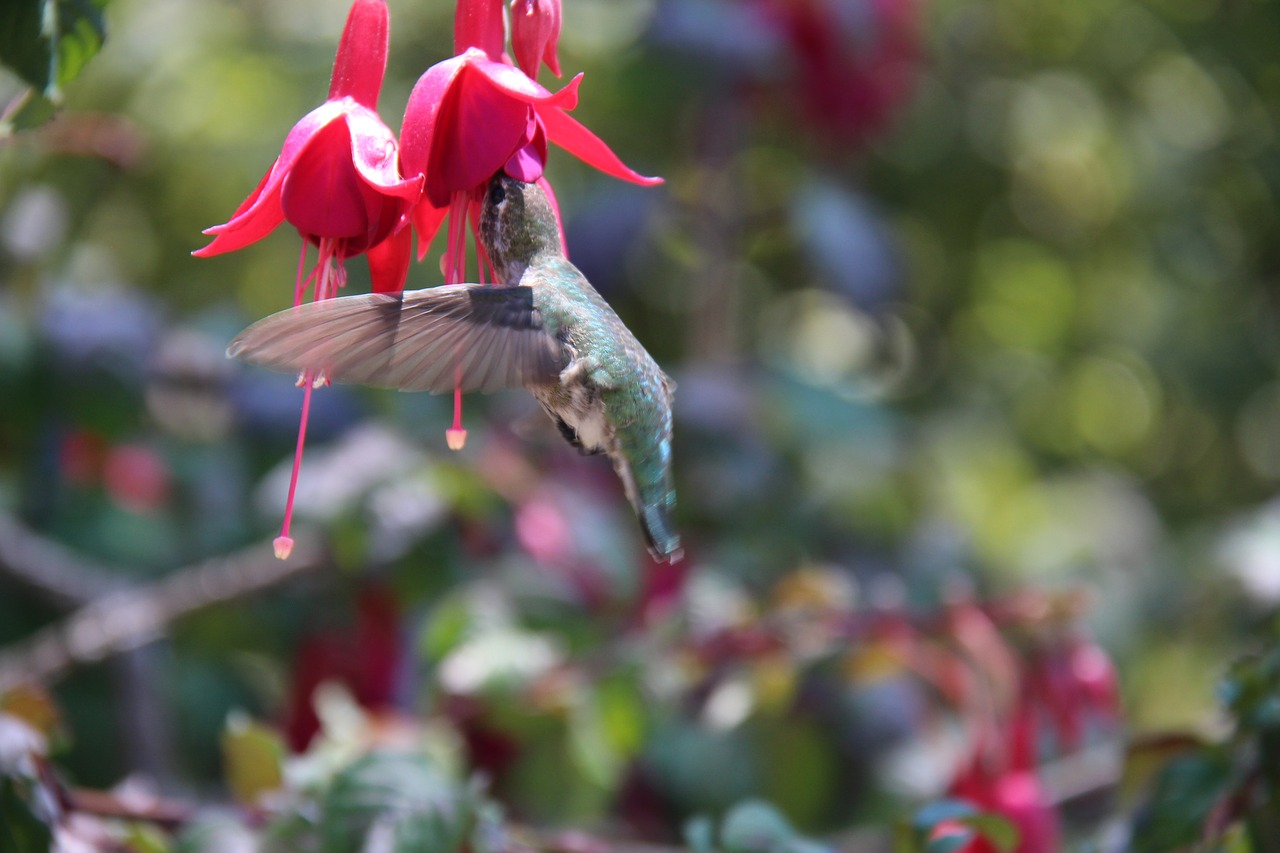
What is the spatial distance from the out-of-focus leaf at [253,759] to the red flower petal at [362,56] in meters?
0.45

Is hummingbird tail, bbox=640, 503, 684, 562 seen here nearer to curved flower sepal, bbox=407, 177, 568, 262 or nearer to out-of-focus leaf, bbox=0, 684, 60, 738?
curved flower sepal, bbox=407, 177, 568, 262

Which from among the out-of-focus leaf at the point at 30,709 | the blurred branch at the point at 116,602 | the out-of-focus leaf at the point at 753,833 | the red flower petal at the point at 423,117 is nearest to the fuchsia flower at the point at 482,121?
the red flower petal at the point at 423,117

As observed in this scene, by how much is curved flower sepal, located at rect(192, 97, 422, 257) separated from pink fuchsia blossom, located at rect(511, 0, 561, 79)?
0.08 metres

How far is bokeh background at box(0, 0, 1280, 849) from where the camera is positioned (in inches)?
43.3

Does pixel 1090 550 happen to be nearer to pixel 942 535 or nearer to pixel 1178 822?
pixel 942 535

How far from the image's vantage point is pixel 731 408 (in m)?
1.40

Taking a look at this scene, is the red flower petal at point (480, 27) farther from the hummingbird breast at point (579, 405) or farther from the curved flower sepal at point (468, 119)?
the hummingbird breast at point (579, 405)

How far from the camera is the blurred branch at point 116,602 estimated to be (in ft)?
3.44

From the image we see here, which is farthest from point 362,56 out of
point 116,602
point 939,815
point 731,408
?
point 731,408

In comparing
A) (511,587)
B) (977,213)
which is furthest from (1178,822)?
(977,213)

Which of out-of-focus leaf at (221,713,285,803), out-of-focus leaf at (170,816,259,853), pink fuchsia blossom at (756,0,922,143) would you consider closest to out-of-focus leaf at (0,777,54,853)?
out-of-focus leaf at (170,816,259,853)

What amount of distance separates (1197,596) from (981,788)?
0.65 meters

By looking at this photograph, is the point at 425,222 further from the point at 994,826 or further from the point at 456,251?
the point at 994,826

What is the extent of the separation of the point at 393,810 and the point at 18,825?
0.18 metres
